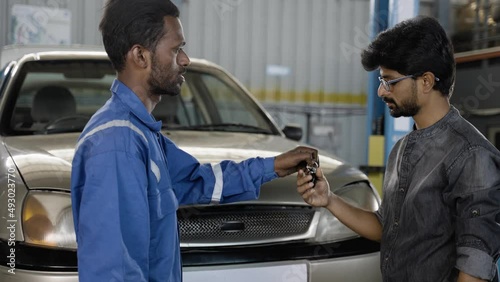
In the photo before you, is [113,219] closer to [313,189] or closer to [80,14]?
[313,189]

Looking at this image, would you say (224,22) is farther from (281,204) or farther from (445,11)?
(281,204)

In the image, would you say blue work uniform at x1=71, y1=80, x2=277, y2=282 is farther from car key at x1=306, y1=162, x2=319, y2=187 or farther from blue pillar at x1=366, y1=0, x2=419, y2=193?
blue pillar at x1=366, y1=0, x2=419, y2=193

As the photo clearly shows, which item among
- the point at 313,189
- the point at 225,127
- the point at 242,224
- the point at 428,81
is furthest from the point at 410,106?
the point at 225,127

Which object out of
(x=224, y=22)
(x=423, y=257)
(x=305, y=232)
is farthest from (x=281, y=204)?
(x=224, y=22)

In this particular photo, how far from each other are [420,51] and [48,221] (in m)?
1.25

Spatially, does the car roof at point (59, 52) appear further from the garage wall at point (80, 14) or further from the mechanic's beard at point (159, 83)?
the garage wall at point (80, 14)

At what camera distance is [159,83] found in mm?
1387

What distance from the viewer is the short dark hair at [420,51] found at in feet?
4.97

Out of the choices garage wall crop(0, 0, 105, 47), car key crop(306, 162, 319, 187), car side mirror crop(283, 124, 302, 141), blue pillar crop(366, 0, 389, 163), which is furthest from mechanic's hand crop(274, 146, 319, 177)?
garage wall crop(0, 0, 105, 47)

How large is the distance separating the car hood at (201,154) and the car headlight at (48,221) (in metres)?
0.05

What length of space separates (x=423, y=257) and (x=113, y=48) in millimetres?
839

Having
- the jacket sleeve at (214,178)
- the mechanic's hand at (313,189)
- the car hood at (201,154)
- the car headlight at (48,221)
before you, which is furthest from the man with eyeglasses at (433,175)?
the car headlight at (48,221)

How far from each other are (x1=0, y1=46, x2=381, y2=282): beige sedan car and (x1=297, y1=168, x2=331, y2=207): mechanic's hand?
43 centimetres

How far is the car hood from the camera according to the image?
2186 mm
